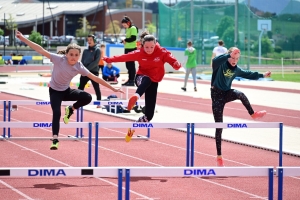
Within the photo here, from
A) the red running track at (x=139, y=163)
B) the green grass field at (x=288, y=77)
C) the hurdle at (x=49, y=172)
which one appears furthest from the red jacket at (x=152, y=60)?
the green grass field at (x=288, y=77)

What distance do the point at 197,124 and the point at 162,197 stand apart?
2.07 m

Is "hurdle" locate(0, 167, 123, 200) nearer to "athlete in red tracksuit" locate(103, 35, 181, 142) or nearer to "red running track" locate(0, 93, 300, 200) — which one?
"red running track" locate(0, 93, 300, 200)

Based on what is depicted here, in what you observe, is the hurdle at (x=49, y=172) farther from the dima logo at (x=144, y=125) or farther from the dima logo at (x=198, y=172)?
the dima logo at (x=144, y=125)

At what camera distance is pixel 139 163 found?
12188 millimetres

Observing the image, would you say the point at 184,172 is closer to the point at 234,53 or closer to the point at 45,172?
the point at 45,172

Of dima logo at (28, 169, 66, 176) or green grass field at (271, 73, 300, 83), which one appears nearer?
dima logo at (28, 169, 66, 176)

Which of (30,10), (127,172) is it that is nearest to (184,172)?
(127,172)

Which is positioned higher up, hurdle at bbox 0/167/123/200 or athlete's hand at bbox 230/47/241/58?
athlete's hand at bbox 230/47/241/58

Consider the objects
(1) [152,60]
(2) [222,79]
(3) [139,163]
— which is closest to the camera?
(2) [222,79]

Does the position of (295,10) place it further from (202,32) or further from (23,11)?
(23,11)

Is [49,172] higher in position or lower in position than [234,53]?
lower

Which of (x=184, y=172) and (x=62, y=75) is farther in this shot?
(x=62, y=75)

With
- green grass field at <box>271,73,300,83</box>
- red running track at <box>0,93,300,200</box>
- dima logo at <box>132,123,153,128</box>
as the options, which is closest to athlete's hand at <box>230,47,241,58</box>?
dima logo at <box>132,123,153,128</box>

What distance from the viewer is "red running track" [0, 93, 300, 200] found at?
9.58m
